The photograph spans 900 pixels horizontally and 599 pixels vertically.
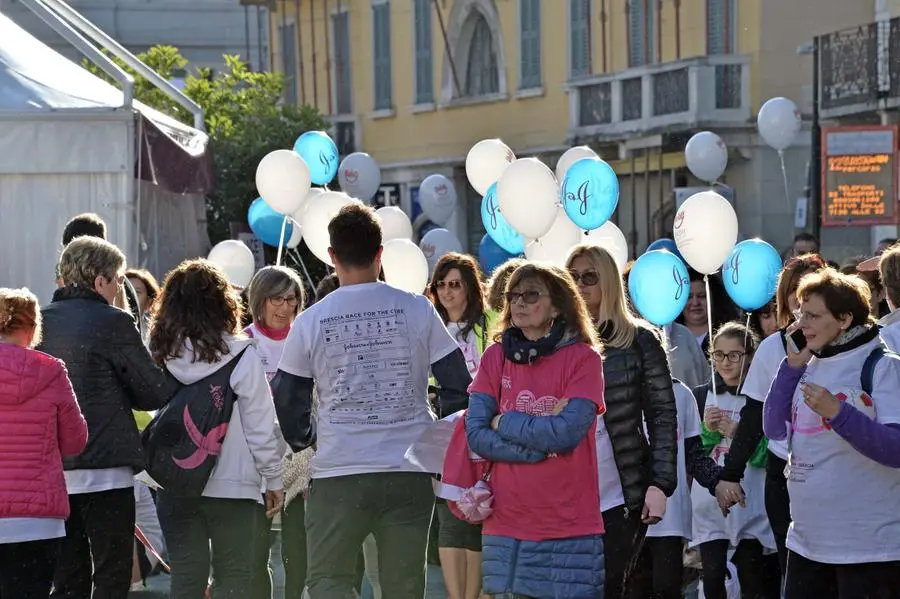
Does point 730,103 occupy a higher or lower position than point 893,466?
higher

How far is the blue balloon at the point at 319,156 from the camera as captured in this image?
15945mm

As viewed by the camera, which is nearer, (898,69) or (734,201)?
(898,69)

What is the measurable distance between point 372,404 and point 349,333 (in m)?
0.26

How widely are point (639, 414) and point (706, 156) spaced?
13.8 m

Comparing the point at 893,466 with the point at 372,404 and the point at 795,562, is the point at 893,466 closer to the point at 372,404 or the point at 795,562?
the point at 795,562

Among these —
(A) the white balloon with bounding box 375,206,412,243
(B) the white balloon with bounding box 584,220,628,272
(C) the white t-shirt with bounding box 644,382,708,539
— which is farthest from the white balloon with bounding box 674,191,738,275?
(A) the white balloon with bounding box 375,206,412,243

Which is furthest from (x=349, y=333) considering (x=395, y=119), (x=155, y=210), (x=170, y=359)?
(x=395, y=119)

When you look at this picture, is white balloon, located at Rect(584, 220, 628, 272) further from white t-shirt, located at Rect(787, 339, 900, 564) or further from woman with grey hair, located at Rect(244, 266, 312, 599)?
white t-shirt, located at Rect(787, 339, 900, 564)

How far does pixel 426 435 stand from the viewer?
6.76m

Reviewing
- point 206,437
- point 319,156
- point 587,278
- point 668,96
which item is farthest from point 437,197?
point 587,278

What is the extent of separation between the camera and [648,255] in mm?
10086

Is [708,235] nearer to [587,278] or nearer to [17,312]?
[587,278]

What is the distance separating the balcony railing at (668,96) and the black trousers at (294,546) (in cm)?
1925

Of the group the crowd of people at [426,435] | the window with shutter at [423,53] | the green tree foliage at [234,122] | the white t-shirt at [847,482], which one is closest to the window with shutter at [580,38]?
the window with shutter at [423,53]
